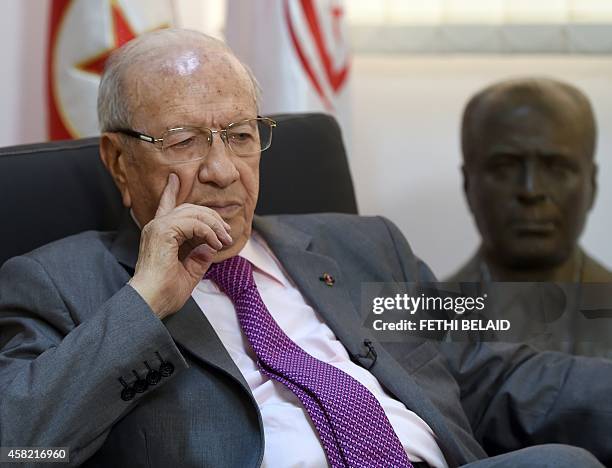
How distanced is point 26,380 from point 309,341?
21.5 inches

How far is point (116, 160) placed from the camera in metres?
1.86

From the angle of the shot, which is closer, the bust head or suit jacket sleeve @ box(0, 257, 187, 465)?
suit jacket sleeve @ box(0, 257, 187, 465)

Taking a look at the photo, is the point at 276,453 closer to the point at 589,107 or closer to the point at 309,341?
the point at 309,341

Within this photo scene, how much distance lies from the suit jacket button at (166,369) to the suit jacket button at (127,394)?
5cm

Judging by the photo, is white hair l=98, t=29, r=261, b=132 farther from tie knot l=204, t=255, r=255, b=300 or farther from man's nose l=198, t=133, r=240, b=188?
tie knot l=204, t=255, r=255, b=300

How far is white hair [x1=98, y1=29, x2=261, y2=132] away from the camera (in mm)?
1760

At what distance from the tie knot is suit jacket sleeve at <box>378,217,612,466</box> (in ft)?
1.23

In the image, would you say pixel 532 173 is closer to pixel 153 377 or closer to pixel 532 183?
pixel 532 183

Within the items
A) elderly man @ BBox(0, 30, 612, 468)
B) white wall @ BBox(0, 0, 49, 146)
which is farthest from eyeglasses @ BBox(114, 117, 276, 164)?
white wall @ BBox(0, 0, 49, 146)

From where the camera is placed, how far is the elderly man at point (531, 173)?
9.46ft

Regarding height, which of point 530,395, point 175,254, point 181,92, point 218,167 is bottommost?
point 530,395

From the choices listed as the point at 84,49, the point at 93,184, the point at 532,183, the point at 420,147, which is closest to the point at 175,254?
the point at 93,184

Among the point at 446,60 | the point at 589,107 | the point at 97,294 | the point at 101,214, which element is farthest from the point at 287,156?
the point at 446,60

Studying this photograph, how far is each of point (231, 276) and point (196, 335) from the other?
6.9 inches
